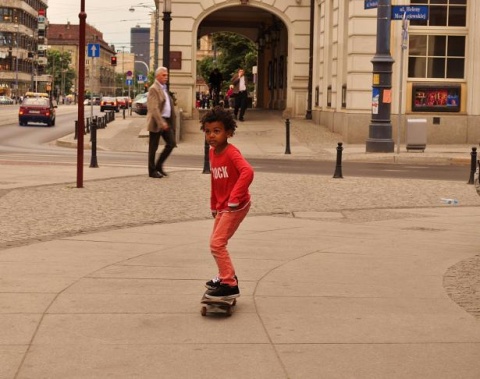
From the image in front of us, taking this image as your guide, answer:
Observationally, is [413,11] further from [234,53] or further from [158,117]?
[234,53]

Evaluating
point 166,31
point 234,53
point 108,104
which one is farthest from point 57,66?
point 166,31

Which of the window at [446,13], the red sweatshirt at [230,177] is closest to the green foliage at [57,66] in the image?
the window at [446,13]

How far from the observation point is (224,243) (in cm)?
734

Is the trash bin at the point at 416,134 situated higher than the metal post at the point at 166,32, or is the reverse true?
the metal post at the point at 166,32

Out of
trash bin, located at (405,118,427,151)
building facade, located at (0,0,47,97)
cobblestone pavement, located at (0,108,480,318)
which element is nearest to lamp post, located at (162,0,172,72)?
trash bin, located at (405,118,427,151)

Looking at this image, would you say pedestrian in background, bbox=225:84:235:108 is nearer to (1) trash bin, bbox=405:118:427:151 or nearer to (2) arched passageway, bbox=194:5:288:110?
(2) arched passageway, bbox=194:5:288:110

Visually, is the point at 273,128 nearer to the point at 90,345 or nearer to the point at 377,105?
the point at 377,105

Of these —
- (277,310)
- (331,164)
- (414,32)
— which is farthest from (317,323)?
(414,32)

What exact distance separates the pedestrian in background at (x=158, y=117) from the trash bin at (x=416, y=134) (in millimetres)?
10697

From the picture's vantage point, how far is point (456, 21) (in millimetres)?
32219

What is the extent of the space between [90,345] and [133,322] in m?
0.69

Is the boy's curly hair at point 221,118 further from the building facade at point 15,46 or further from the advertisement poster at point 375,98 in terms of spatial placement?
the building facade at point 15,46

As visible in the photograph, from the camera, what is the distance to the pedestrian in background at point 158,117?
18.1m

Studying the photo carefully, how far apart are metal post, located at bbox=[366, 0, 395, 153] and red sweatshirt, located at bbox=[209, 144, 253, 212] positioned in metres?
21.1
